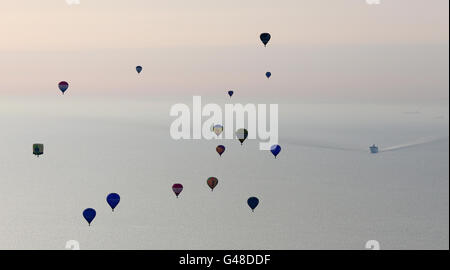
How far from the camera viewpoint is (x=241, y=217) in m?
190

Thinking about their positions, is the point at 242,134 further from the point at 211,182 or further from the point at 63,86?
the point at 63,86

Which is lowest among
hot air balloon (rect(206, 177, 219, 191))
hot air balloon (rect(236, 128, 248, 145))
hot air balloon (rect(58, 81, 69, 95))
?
hot air balloon (rect(206, 177, 219, 191))

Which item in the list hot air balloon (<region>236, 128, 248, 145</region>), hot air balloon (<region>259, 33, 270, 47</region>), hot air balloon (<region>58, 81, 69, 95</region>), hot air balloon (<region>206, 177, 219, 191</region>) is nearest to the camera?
hot air balloon (<region>259, 33, 270, 47</region>)

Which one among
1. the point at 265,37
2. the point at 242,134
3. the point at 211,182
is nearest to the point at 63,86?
the point at 211,182

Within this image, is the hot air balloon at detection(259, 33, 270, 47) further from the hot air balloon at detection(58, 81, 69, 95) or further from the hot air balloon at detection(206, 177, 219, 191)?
the hot air balloon at detection(58, 81, 69, 95)

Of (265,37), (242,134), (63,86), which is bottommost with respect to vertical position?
(63,86)

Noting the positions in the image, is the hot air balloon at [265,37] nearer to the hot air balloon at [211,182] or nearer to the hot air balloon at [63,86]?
the hot air balloon at [211,182]

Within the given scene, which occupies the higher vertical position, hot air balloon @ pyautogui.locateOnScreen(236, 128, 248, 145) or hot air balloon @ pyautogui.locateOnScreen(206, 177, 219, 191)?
hot air balloon @ pyautogui.locateOnScreen(236, 128, 248, 145)

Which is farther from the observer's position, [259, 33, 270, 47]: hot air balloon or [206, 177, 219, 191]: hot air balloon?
[206, 177, 219, 191]: hot air balloon

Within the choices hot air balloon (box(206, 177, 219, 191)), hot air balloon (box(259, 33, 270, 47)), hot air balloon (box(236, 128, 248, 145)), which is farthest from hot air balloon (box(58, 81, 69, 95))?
hot air balloon (box(236, 128, 248, 145))

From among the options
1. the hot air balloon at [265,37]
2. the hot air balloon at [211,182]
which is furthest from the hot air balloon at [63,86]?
the hot air balloon at [265,37]

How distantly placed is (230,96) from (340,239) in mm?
83533
